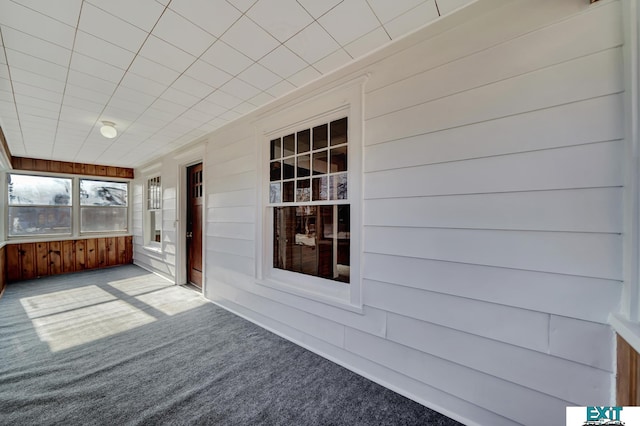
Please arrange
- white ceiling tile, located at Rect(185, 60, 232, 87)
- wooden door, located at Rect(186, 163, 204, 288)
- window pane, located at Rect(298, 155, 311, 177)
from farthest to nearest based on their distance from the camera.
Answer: wooden door, located at Rect(186, 163, 204, 288) < window pane, located at Rect(298, 155, 311, 177) < white ceiling tile, located at Rect(185, 60, 232, 87)

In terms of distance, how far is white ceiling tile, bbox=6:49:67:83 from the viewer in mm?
1766

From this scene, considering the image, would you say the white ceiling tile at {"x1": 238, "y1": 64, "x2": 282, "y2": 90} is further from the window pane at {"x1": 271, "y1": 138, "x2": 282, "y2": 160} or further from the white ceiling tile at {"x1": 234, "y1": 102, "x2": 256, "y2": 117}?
the window pane at {"x1": 271, "y1": 138, "x2": 282, "y2": 160}

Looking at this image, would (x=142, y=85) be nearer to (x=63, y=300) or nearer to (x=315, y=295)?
(x=315, y=295)

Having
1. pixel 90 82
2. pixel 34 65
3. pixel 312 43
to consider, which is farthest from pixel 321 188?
pixel 34 65

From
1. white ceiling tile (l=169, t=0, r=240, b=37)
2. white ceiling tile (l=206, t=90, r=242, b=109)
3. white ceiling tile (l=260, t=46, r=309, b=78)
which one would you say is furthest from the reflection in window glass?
white ceiling tile (l=260, t=46, r=309, b=78)

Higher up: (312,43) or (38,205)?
(312,43)

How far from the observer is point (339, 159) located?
2.07 m

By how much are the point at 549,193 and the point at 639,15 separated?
2.43ft

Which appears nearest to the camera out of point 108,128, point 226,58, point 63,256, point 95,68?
point 226,58

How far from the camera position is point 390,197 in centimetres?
170

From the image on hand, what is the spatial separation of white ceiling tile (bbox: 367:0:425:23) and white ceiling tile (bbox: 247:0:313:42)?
0.40 metres

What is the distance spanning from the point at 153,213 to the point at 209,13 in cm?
546

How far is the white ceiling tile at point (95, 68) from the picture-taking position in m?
1.82

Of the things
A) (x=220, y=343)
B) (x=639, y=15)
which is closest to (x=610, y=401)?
(x=639, y=15)
